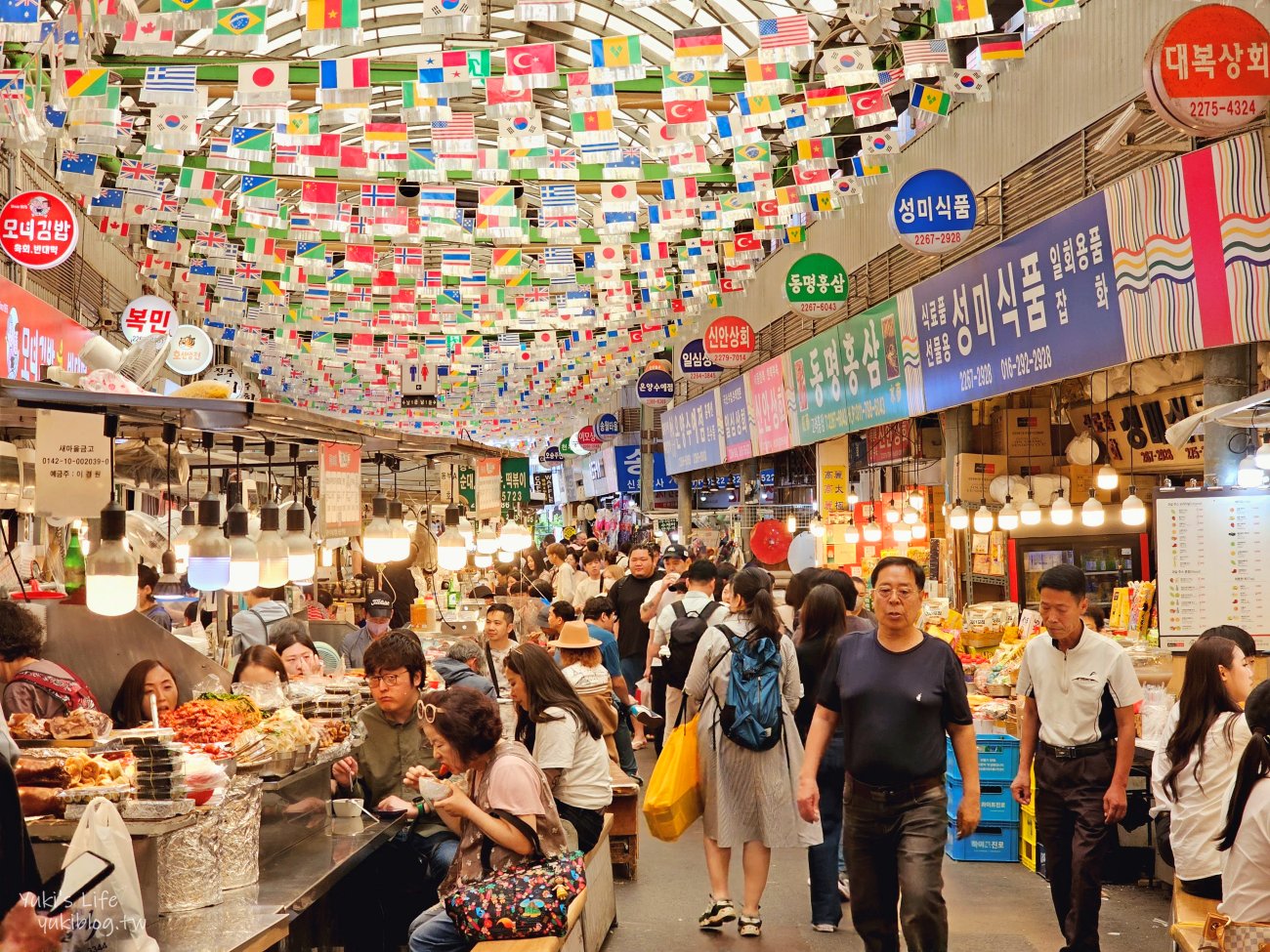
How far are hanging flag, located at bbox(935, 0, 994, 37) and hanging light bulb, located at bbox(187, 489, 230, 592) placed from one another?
4.96 meters

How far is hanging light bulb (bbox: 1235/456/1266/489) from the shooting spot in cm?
815

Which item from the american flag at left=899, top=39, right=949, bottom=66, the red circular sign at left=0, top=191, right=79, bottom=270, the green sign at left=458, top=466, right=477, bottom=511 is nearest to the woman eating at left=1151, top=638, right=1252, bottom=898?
the american flag at left=899, top=39, right=949, bottom=66

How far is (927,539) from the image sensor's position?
15.6 meters

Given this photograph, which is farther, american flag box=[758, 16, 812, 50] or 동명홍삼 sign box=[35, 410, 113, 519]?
american flag box=[758, 16, 812, 50]

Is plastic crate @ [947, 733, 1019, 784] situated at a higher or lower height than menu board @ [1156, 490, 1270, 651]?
lower

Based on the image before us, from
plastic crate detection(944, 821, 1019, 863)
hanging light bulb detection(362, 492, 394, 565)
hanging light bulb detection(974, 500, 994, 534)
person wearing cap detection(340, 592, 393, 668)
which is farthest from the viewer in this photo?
hanging light bulb detection(974, 500, 994, 534)

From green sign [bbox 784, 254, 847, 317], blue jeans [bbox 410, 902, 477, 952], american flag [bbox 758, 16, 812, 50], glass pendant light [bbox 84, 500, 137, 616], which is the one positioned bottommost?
blue jeans [bbox 410, 902, 477, 952]

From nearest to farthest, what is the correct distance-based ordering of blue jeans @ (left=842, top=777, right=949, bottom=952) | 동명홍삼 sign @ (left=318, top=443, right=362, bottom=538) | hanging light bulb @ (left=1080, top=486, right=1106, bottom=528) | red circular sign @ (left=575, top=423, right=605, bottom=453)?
blue jeans @ (left=842, top=777, right=949, bottom=952)
동명홍삼 sign @ (left=318, top=443, right=362, bottom=538)
hanging light bulb @ (left=1080, top=486, right=1106, bottom=528)
red circular sign @ (left=575, top=423, right=605, bottom=453)

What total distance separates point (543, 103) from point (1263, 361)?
16.8m

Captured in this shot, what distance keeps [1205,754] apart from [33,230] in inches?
410

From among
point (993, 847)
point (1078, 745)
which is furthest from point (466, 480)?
point (1078, 745)

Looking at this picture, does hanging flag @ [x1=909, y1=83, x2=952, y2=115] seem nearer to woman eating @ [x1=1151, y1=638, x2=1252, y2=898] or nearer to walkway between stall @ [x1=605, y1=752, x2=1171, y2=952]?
walkway between stall @ [x1=605, y1=752, x2=1171, y2=952]

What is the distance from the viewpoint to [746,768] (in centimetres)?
675

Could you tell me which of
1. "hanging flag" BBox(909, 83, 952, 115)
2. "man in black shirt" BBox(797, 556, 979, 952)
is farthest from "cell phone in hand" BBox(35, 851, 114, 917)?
"hanging flag" BBox(909, 83, 952, 115)
